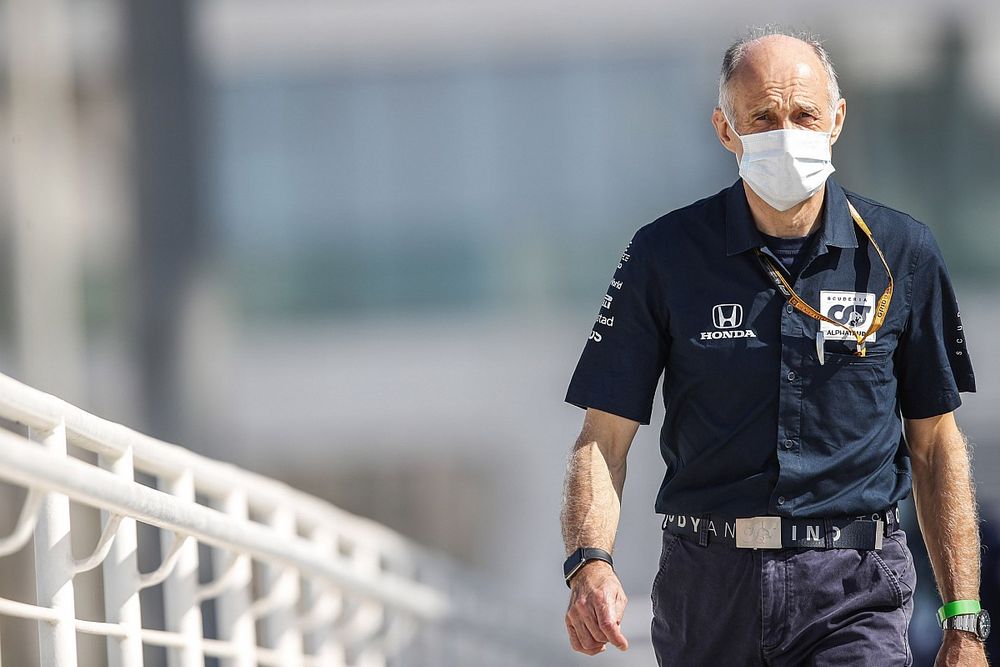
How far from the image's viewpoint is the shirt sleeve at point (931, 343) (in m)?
2.73

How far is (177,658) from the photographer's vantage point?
316cm

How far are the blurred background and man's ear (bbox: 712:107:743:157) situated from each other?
1079 centimetres

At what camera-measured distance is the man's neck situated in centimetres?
279

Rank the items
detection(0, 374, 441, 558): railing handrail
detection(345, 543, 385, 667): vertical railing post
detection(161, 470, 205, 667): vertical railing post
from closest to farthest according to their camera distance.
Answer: detection(0, 374, 441, 558): railing handrail → detection(161, 470, 205, 667): vertical railing post → detection(345, 543, 385, 667): vertical railing post

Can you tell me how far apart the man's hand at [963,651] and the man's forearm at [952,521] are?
0.25 ft

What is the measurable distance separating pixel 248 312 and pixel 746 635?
12.8 meters

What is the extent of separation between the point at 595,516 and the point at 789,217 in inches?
27.7

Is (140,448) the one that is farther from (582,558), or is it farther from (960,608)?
(960,608)

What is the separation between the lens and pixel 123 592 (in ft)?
8.85

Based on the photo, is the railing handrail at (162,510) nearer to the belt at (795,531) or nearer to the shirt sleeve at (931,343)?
the belt at (795,531)

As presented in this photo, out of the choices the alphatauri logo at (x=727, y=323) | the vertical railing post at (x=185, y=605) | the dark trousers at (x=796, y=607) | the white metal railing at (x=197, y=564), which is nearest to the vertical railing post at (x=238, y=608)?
the white metal railing at (x=197, y=564)

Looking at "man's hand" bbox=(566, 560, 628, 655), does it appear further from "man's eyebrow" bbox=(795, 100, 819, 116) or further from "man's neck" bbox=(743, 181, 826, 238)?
"man's eyebrow" bbox=(795, 100, 819, 116)

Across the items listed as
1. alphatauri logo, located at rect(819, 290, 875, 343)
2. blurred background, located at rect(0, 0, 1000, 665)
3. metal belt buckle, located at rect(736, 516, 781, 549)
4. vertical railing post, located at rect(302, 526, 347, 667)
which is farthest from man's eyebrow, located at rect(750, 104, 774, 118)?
blurred background, located at rect(0, 0, 1000, 665)

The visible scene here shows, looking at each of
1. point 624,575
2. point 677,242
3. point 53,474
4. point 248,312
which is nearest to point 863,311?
point 677,242
